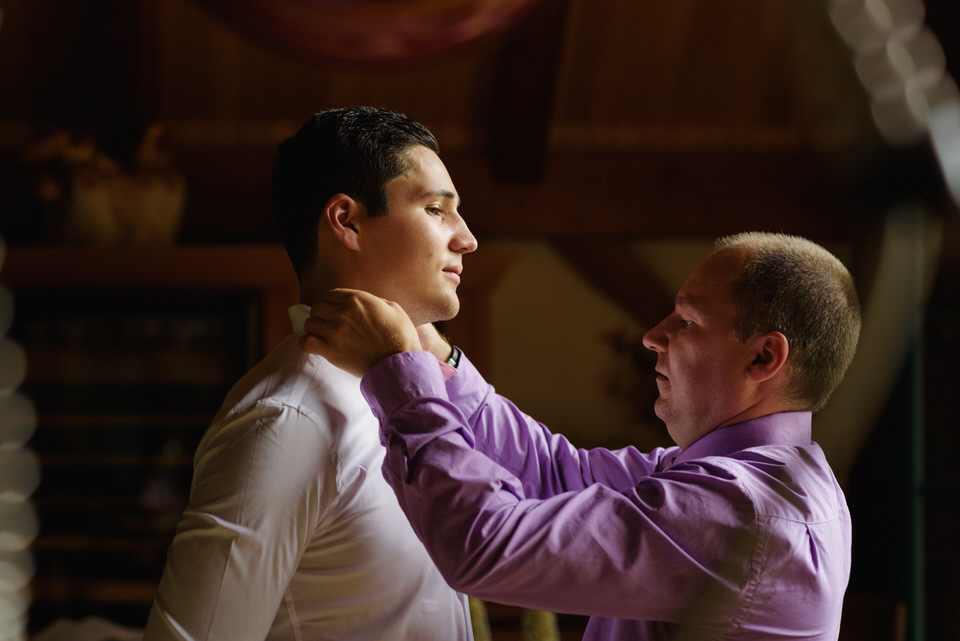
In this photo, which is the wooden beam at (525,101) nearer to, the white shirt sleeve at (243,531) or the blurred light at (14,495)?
the white shirt sleeve at (243,531)

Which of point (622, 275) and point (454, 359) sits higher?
point (454, 359)

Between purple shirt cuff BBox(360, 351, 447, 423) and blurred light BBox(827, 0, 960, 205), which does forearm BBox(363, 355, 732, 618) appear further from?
blurred light BBox(827, 0, 960, 205)

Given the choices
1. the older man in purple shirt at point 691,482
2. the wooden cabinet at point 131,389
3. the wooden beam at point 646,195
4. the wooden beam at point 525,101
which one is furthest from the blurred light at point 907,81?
the wooden beam at point 646,195

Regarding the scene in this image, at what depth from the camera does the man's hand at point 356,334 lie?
938 mm

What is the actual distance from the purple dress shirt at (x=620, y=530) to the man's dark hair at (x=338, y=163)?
1.10ft

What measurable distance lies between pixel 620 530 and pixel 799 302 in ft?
1.14

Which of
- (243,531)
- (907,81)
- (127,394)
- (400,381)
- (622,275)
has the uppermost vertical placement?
(907,81)

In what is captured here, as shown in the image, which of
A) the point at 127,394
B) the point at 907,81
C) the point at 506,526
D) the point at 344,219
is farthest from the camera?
the point at 127,394

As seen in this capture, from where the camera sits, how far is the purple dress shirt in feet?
2.83

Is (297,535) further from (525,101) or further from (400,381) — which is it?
(525,101)

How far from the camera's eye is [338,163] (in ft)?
3.91

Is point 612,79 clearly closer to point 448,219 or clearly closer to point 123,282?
point 123,282

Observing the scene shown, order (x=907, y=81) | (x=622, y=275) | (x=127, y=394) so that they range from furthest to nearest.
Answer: (x=622, y=275)
(x=127, y=394)
(x=907, y=81)

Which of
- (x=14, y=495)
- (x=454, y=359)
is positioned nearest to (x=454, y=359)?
(x=454, y=359)
